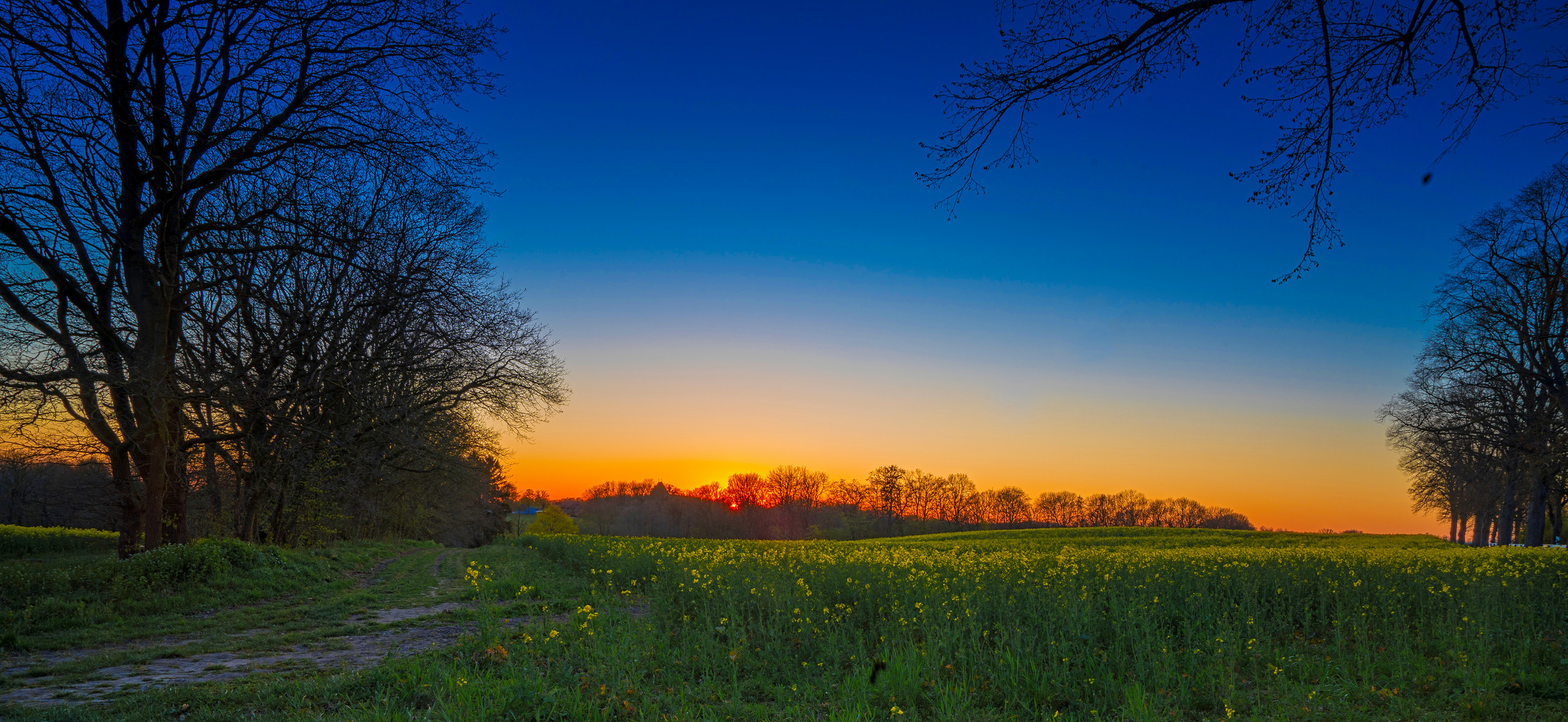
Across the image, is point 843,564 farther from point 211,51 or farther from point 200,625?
point 211,51

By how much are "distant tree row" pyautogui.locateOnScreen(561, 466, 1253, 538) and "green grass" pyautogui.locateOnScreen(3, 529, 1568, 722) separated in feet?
193

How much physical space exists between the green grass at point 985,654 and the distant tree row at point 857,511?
58678 mm

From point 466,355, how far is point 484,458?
665 inches

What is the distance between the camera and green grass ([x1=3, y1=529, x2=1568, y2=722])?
5047 millimetres

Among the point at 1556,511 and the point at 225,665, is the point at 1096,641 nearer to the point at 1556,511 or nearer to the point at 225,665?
the point at 225,665

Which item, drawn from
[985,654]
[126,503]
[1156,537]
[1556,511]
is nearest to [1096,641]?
[985,654]

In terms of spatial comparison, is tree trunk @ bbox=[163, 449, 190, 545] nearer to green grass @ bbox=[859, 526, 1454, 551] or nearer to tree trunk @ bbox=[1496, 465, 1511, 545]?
green grass @ bbox=[859, 526, 1454, 551]

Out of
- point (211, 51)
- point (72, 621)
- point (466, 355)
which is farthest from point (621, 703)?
point (466, 355)

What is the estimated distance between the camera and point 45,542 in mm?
26109

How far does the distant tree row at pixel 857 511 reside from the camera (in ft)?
269

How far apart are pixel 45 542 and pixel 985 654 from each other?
3647 cm

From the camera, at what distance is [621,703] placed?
15.6 feet

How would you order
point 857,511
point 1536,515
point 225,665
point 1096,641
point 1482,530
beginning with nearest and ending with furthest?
point 225,665
point 1096,641
point 1536,515
point 1482,530
point 857,511

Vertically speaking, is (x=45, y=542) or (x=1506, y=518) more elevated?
(x=1506, y=518)
